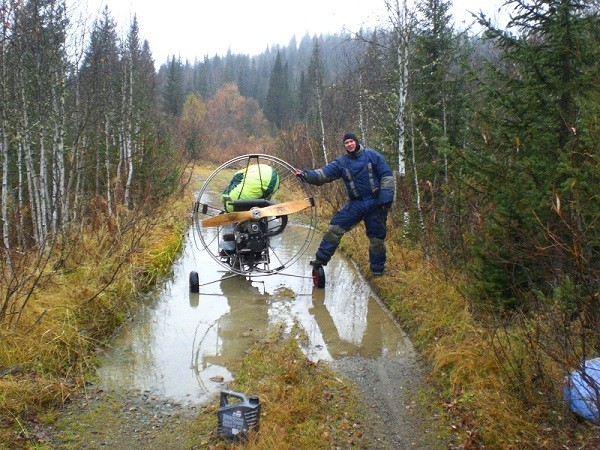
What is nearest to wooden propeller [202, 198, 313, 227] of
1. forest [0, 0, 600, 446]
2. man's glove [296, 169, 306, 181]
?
man's glove [296, 169, 306, 181]

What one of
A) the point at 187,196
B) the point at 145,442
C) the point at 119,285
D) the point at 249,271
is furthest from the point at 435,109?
the point at 187,196

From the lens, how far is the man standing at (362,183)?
26.7 ft

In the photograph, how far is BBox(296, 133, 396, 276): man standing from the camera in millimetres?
8141

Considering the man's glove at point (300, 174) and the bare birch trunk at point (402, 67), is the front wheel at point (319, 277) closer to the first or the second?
the man's glove at point (300, 174)

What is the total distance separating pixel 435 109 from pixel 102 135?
9.54 m

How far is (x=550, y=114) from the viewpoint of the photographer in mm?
5578

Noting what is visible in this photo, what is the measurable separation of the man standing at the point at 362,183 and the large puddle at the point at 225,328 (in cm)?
108

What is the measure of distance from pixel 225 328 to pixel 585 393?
4.23 m

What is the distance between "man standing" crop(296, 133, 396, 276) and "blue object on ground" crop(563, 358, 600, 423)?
452cm

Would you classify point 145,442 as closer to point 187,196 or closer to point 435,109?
point 435,109

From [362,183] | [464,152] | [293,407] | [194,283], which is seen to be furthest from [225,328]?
[464,152]

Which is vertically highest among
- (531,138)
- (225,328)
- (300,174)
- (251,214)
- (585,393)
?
(531,138)

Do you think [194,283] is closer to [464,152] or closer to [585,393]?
[464,152]

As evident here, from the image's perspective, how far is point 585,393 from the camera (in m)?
3.69
